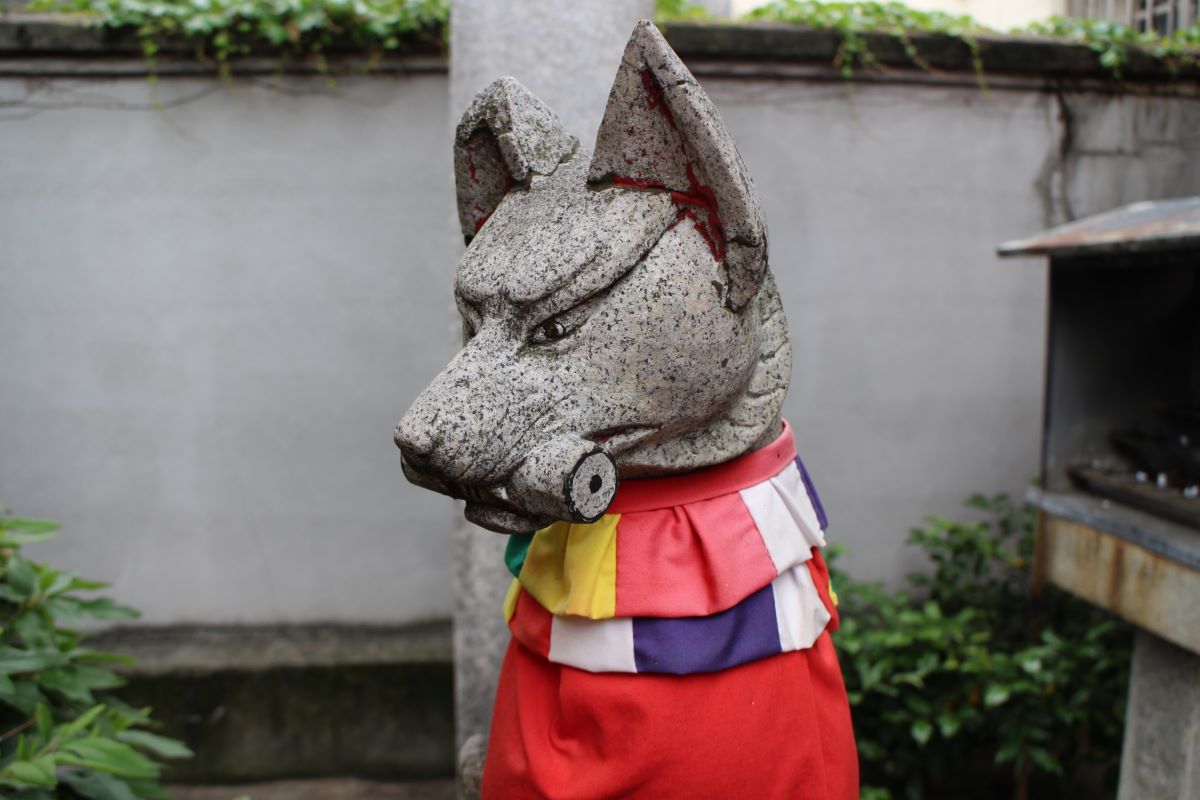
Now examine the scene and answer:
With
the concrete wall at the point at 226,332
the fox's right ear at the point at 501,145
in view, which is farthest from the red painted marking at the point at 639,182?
the concrete wall at the point at 226,332

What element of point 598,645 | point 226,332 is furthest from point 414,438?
point 226,332

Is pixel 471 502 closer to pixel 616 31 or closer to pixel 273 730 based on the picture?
pixel 616 31

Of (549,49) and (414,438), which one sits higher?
(549,49)

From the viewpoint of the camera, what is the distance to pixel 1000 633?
2855 millimetres

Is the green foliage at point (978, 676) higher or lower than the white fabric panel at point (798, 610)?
lower

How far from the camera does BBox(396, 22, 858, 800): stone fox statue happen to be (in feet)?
3.54

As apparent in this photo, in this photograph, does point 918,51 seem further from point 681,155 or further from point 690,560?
point 690,560

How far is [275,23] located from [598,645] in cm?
241

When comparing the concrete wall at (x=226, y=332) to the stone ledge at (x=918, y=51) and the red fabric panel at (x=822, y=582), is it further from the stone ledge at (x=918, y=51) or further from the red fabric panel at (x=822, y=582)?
the red fabric panel at (x=822, y=582)

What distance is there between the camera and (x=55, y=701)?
75.7 inches

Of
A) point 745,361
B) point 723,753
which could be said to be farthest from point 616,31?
point 723,753

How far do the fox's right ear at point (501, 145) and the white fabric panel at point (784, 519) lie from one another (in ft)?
1.79

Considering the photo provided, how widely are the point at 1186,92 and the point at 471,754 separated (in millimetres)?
3129

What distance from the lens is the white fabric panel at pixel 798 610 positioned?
3.97ft
